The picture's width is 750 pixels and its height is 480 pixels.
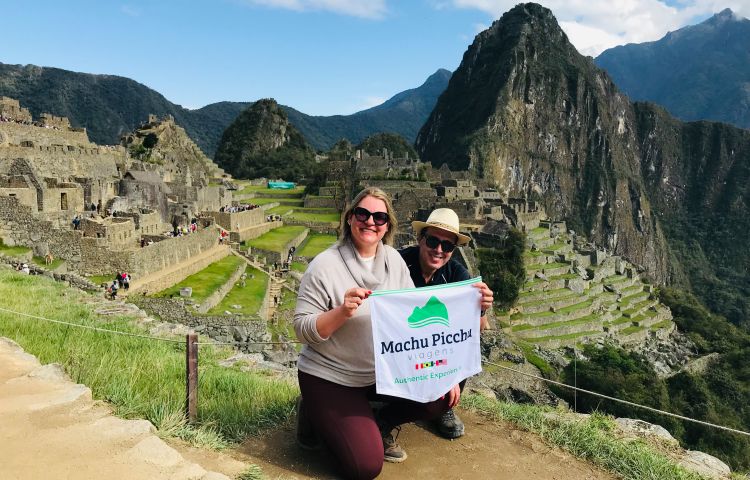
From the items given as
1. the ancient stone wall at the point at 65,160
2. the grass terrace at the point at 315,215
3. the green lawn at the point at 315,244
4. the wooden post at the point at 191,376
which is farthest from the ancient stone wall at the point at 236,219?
the wooden post at the point at 191,376

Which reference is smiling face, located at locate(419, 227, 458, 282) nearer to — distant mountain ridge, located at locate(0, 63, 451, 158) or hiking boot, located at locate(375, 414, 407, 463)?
hiking boot, located at locate(375, 414, 407, 463)

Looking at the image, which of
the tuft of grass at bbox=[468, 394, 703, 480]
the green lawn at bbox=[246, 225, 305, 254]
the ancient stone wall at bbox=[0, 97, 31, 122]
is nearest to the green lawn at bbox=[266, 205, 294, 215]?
the green lawn at bbox=[246, 225, 305, 254]

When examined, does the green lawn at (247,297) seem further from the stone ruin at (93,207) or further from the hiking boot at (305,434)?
the hiking boot at (305,434)

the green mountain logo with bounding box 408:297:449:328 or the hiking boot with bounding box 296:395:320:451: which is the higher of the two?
→ the green mountain logo with bounding box 408:297:449:328

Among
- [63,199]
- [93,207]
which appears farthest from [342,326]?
[93,207]

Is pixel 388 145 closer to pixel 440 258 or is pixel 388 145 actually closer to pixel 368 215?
pixel 440 258

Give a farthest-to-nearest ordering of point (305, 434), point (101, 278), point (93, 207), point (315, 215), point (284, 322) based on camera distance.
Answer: point (315, 215), point (93, 207), point (284, 322), point (101, 278), point (305, 434)
